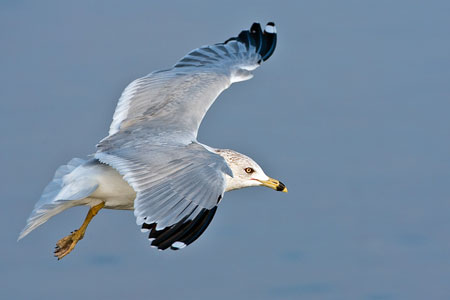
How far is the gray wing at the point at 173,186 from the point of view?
21.5 feet

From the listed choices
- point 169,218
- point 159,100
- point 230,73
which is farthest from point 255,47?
point 169,218

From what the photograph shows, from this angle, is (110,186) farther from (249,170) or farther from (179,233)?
(179,233)

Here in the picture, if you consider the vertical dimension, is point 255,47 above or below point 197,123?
above

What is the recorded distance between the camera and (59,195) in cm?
746

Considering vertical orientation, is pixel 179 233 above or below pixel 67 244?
below

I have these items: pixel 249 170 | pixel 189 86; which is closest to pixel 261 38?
pixel 189 86

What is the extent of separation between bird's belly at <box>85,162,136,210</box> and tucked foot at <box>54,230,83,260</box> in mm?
631

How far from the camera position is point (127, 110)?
8.70 m

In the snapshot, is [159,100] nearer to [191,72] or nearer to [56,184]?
[191,72]

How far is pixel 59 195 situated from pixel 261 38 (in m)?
3.74

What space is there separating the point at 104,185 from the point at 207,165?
102 cm

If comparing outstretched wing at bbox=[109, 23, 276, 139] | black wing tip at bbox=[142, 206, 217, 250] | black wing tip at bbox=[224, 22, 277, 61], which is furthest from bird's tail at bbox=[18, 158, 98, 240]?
black wing tip at bbox=[224, 22, 277, 61]

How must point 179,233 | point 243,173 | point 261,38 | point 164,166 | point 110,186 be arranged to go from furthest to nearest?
point 261,38
point 243,173
point 110,186
point 164,166
point 179,233

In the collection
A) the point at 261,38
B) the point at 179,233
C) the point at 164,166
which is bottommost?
the point at 179,233
